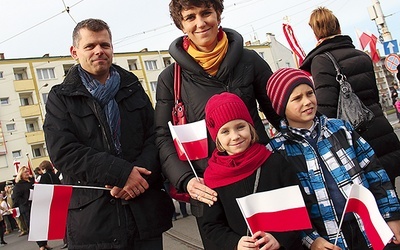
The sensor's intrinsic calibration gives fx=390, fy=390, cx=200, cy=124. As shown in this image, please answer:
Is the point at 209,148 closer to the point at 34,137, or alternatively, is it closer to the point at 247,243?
the point at 247,243

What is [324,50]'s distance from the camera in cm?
294

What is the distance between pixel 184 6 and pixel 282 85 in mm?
774

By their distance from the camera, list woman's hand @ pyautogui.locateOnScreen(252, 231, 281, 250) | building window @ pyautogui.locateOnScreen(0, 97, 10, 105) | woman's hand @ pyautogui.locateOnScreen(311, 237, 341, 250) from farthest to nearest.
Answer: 1. building window @ pyautogui.locateOnScreen(0, 97, 10, 105)
2. woman's hand @ pyautogui.locateOnScreen(311, 237, 341, 250)
3. woman's hand @ pyautogui.locateOnScreen(252, 231, 281, 250)

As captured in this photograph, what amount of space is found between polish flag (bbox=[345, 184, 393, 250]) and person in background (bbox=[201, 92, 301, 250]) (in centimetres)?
29

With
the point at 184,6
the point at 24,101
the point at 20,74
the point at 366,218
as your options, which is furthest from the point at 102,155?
the point at 20,74

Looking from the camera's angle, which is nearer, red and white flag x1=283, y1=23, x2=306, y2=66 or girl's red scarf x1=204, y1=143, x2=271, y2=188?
girl's red scarf x1=204, y1=143, x2=271, y2=188

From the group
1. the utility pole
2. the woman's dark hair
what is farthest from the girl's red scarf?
the utility pole

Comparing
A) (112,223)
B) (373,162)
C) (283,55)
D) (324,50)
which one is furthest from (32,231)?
(283,55)

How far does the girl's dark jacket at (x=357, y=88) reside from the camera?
2.84 m

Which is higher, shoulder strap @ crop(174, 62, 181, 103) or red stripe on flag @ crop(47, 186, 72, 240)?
shoulder strap @ crop(174, 62, 181, 103)

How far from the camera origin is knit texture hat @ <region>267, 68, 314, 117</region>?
234 centimetres

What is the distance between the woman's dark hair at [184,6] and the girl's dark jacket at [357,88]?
911 mm

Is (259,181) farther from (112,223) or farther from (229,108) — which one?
(112,223)

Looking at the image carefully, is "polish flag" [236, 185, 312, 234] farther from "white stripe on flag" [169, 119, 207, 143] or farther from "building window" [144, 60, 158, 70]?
"building window" [144, 60, 158, 70]
